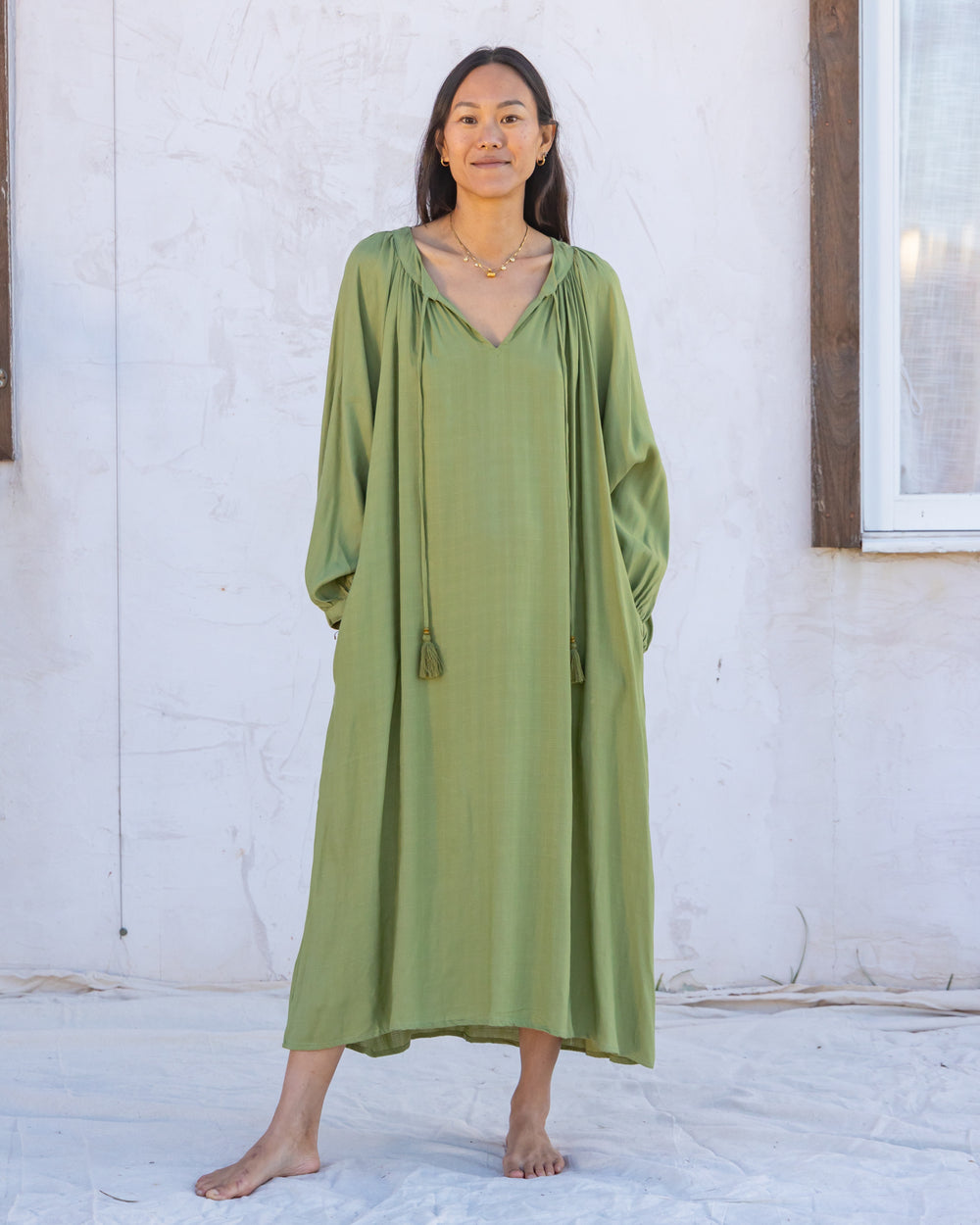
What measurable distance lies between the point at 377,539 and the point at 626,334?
2.09ft

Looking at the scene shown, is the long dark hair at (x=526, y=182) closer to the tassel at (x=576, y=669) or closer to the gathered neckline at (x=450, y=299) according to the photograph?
the gathered neckline at (x=450, y=299)

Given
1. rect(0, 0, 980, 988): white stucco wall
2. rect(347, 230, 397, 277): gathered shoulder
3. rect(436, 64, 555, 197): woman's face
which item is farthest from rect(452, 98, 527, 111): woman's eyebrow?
rect(0, 0, 980, 988): white stucco wall

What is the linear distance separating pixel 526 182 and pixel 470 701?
1039 millimetres

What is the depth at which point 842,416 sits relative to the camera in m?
3.71

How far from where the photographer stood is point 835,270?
3.70 m

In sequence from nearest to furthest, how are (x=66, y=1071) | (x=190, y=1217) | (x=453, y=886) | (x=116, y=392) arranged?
(x=190, y=1217)
(x=453, y=886)
(x=66, y=1071)
(x=116, y=392)

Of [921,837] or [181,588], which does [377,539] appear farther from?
[921,837]

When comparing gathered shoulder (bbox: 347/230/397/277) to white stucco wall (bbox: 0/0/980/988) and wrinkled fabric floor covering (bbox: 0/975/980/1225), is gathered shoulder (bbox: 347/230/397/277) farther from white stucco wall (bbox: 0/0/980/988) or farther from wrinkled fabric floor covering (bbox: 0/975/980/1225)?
wrinkled fabric floor covering (bbox: 0/975/980/1225)

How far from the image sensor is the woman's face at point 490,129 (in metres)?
2.45

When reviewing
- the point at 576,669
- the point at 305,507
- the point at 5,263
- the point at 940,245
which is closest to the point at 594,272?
the point at 576,669

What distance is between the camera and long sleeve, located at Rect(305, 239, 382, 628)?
96.6 inches

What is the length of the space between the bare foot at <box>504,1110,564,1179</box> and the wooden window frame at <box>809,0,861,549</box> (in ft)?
6.06

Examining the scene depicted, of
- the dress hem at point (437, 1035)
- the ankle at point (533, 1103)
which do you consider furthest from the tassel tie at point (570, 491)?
the ankle at point (533, 1103)

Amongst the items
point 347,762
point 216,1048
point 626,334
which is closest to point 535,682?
point 347,762
